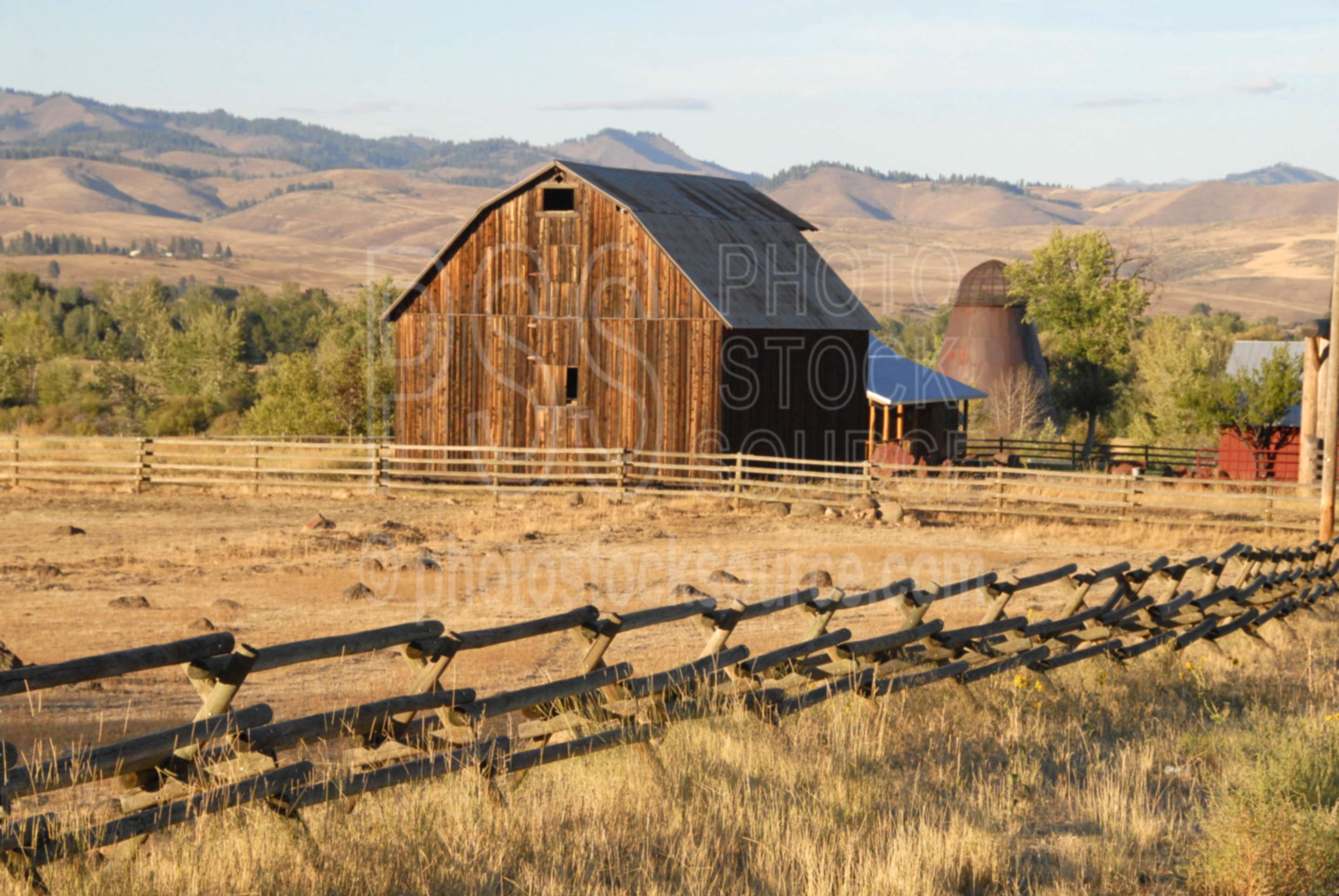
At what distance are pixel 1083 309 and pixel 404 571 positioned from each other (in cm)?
4392

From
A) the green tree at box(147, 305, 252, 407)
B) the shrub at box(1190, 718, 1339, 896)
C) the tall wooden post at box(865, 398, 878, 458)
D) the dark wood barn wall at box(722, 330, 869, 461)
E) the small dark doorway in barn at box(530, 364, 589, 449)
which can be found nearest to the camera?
the shrub at box(1190, 718, 1339, 896)

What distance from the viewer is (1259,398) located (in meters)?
38.9

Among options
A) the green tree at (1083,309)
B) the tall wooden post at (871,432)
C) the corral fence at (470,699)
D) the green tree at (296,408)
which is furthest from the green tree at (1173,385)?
the corral fence at (470,699)

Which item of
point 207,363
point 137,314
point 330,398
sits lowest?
point 330,398

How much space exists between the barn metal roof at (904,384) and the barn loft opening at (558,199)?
8.59 meters

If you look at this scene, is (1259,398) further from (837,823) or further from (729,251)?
(837,823)

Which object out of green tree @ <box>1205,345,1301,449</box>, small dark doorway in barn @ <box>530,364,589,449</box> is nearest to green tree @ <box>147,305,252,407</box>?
small dark doorway in barn @ <box>530,364,589,449</box>

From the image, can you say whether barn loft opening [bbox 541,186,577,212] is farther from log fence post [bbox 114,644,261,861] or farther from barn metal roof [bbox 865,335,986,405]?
log fence post [bbox 114,644,261,861]

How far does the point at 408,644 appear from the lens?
626 centimetres

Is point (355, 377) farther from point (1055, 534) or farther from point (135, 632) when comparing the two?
point (135, 632)

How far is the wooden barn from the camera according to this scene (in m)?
29.0

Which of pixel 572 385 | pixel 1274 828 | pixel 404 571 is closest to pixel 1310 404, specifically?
pixel 572 385

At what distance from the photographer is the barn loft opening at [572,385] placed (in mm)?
29844

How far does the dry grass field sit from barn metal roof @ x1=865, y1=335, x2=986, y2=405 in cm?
1837
